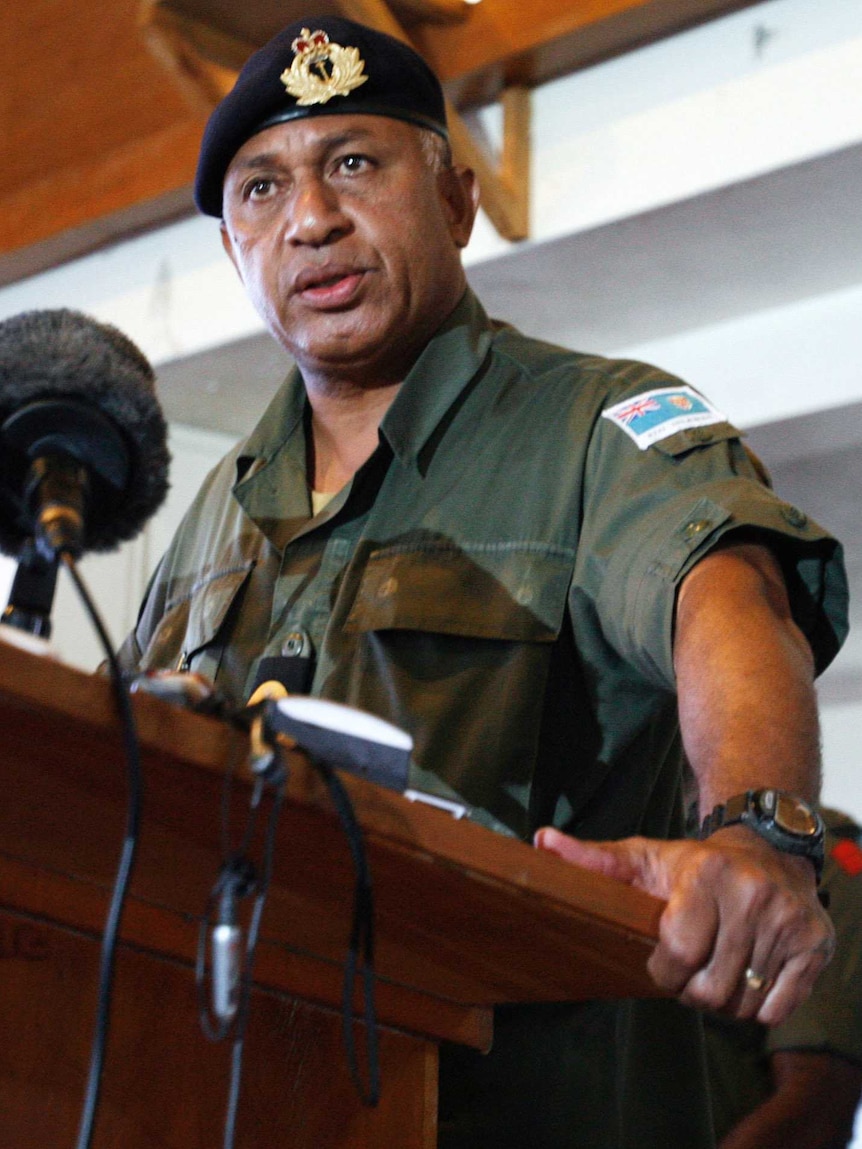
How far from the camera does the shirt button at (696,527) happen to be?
1.15 metres

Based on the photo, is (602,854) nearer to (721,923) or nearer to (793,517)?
(721,923)

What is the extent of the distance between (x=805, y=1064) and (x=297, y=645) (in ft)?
4.66

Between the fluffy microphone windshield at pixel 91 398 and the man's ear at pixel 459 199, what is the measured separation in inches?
36.6

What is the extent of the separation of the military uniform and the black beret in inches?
9.8

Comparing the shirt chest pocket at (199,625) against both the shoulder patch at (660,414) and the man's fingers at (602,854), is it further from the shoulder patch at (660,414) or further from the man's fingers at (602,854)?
the man's fingers at (602,854)

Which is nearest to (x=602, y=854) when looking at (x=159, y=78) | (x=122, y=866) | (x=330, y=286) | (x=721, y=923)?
(x=721, y=923)

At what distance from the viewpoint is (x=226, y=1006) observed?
2.03 ft

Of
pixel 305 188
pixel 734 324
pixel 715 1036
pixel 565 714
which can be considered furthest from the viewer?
pixel 734 324

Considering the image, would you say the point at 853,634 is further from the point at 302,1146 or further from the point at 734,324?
the point at 302,1146

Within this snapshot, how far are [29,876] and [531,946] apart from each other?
277 mm

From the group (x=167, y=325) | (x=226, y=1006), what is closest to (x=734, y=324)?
(x=167, y=325)

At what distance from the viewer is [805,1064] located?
2.41m

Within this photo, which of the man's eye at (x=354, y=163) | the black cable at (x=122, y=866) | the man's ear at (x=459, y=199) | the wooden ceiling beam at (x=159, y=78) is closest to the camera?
the black cable at (x=122, y=866)

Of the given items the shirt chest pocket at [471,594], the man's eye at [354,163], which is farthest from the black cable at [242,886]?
the man's eye at [354,163]
